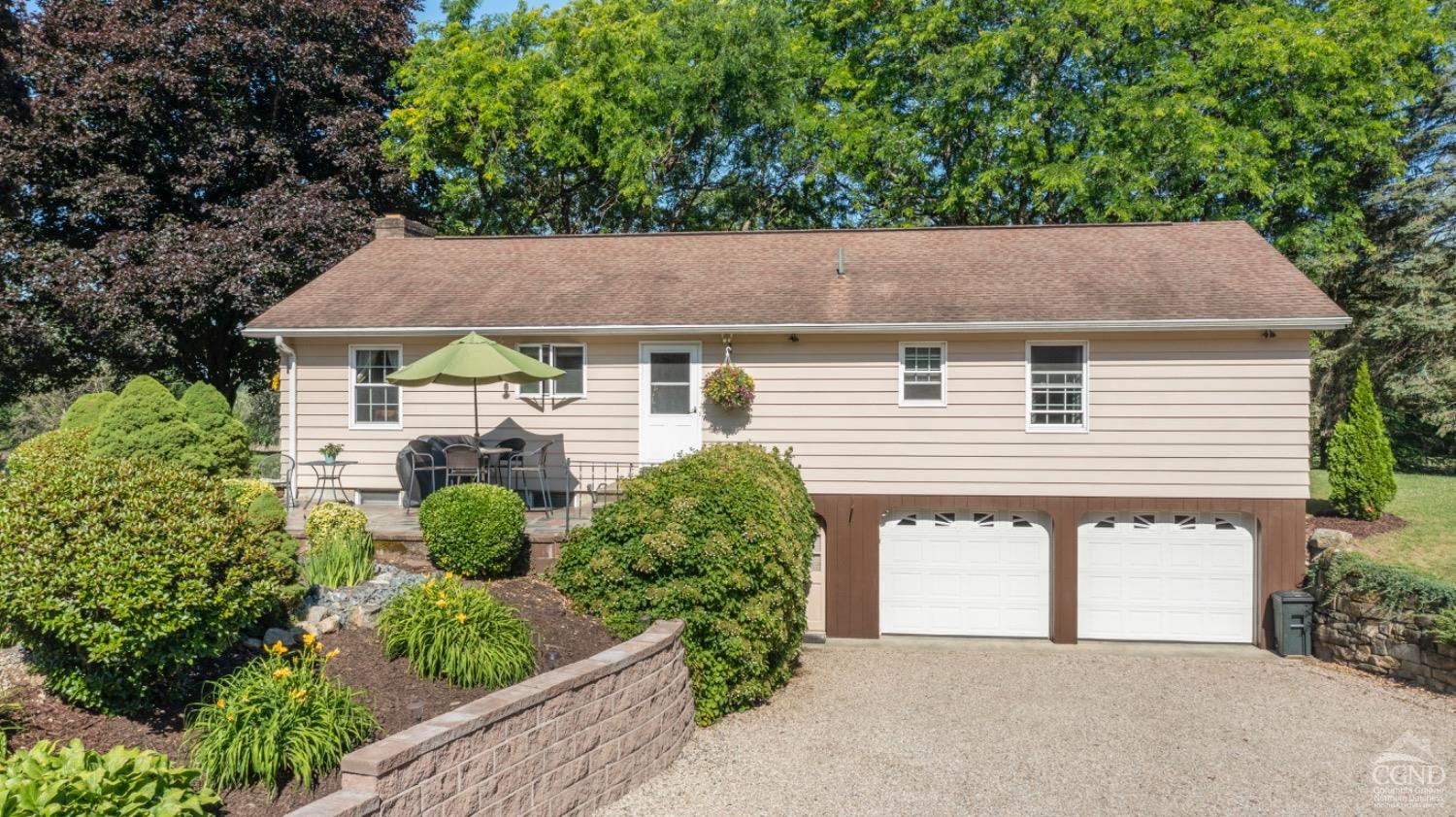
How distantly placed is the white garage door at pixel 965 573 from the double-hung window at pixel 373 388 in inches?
279

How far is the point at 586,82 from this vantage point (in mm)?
20984

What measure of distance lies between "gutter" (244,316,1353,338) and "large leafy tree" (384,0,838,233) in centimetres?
920

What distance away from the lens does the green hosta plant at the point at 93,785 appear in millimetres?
3703

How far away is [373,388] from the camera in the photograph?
13.1 meters

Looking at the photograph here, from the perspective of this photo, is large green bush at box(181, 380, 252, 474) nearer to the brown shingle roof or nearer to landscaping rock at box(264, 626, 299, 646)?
the brown shingle roof

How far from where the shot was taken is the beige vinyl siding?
38.5 feet

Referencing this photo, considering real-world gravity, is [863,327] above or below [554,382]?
above

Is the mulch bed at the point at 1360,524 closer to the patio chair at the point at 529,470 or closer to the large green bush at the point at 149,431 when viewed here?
the patio chair at the point at 529,470

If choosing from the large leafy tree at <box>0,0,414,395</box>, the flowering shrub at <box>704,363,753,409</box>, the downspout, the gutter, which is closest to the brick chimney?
the large leafy tree at <box>0,0,414,395</box>

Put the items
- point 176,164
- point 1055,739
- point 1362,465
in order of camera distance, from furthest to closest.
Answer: point 176,164 < point 1362,465 < point 1055,739

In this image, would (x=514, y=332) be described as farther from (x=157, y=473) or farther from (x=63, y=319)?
(x=63, y=319)

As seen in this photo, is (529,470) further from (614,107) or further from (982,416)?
(614,107)

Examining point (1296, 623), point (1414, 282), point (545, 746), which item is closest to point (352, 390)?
point (545, 746)

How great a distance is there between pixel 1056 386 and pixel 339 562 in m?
8.77
